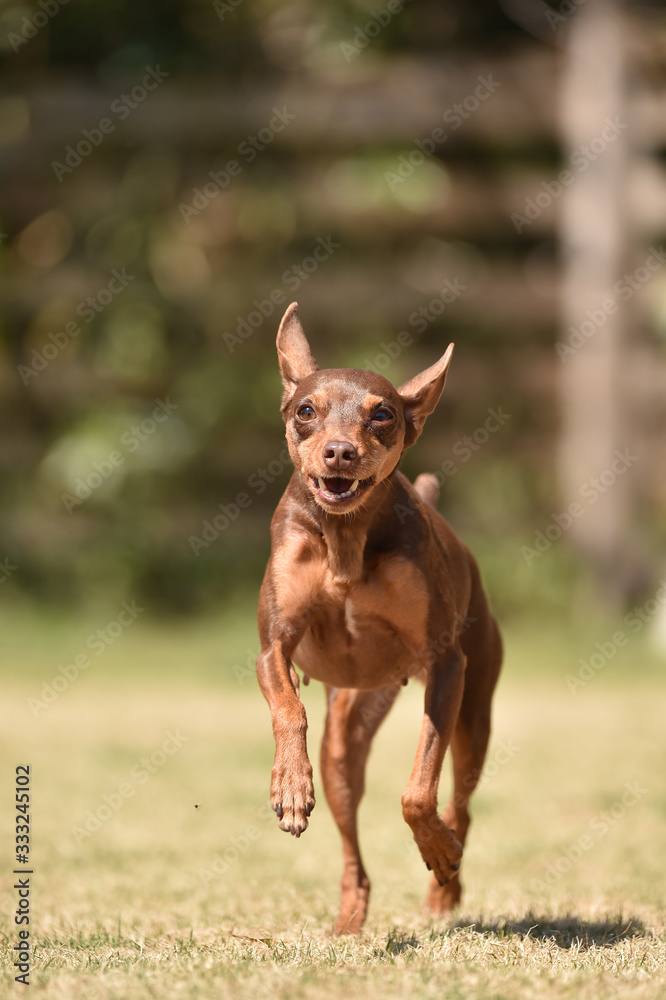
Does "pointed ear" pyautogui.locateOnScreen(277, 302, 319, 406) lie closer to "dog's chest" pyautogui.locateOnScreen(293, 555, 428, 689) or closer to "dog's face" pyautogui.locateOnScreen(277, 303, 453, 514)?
"dog's face" pyautogui.locateOnScreen(277, 303, 453, 514)

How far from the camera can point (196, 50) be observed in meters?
12.8

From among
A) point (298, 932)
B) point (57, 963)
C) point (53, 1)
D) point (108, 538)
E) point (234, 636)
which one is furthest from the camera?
point (53, 1)

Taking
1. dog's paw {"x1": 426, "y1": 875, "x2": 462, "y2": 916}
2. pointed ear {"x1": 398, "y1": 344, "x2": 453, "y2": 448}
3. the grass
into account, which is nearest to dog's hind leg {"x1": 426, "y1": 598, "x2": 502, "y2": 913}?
dog's paw {"x1": 426, "y1": 875, "x2": 462, "y2": 916}

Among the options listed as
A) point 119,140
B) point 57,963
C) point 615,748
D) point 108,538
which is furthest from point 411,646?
point 119,140

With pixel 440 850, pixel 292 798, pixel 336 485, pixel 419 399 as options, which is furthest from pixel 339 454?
pixel 440 850

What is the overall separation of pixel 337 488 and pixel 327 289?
825 centimetres

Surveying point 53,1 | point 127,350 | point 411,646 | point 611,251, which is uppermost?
point 411,646

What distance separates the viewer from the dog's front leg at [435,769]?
3729mm

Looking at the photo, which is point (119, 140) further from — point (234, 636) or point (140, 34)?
point (234, 636)

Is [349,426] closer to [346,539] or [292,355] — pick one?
[346,539]

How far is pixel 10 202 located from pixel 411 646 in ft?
32.4

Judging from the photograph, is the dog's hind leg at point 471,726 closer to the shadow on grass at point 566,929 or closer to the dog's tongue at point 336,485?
the shadow on grass at point 566,929

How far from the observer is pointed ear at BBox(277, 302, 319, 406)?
4.21 m

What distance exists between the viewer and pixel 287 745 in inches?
143
